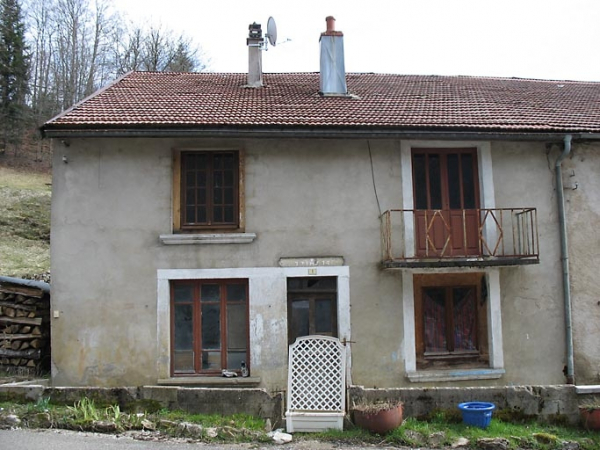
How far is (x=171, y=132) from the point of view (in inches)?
436

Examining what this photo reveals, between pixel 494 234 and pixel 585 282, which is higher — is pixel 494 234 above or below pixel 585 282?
above

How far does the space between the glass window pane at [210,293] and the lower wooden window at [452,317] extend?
4.02 metres

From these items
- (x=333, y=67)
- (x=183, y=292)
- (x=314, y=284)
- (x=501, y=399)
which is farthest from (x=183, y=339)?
(x=333, y=67)

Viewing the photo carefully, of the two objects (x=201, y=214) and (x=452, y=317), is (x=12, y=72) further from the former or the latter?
(x=452, y=317)

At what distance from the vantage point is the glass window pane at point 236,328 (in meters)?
11.4

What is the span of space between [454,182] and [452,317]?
2.78m

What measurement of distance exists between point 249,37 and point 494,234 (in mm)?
Result: 7992

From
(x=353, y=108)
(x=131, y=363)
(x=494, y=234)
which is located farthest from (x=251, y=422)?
(x=353, y=108)

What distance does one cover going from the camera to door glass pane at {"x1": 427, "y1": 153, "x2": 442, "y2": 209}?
12.0 metres

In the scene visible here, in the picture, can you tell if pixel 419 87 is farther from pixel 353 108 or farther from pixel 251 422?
pixel 251 422

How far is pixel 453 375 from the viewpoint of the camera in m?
11.3

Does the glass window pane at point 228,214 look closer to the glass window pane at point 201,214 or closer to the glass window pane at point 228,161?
the glass window pane at point 201,214

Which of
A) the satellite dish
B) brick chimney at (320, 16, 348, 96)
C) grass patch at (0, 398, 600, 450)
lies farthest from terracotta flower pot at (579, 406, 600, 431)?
the satellite dish

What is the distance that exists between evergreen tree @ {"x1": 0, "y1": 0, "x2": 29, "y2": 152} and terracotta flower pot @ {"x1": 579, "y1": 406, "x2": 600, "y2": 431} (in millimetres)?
36167
